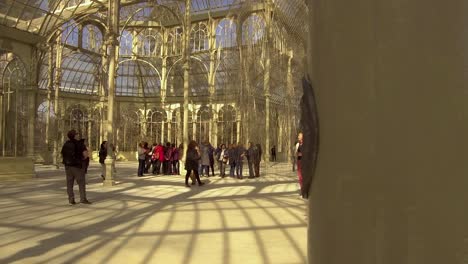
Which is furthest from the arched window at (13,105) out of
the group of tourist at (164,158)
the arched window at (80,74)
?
the arched window at (80,74)

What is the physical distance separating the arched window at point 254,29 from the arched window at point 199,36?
17.0 meters

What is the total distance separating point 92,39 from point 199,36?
437 inches

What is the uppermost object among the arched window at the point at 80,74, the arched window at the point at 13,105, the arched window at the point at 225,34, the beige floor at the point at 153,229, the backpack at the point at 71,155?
the arched window at the point at 225,34

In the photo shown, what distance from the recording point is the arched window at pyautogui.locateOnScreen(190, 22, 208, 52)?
122ft

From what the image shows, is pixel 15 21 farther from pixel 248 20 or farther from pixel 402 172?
pixel 402 172

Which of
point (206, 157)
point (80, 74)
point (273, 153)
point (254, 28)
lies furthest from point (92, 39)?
point (206, 157)

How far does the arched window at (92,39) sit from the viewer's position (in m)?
39.1

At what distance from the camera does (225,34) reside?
35.1 m

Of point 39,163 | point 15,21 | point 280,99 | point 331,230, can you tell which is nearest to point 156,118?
point 39,163

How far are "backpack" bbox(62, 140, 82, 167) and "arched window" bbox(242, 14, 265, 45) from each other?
537 inches

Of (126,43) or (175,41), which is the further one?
(126,43)

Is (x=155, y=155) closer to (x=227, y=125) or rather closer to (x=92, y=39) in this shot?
(x=227, y=125)

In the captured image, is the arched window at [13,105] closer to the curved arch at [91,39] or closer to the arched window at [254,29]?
the arched window at [254,29]

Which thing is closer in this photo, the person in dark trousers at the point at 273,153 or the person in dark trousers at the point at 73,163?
the person in dark trousers at the point at 73,163
